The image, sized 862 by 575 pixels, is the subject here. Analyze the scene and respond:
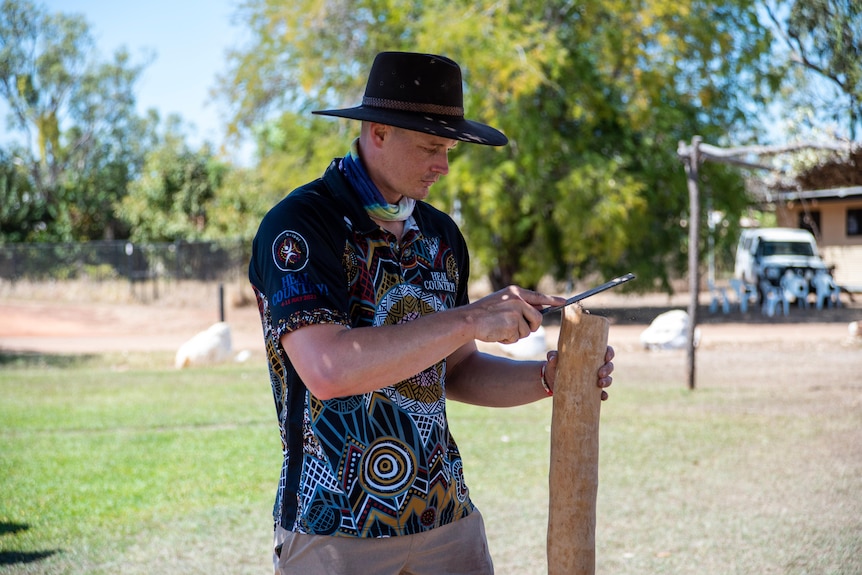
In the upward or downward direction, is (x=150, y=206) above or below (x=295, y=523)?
above

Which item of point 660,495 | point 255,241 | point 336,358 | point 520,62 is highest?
point 520,62

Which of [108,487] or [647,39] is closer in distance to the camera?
[108,487]

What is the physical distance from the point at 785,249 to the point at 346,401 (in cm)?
2617

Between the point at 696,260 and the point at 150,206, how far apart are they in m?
30.8

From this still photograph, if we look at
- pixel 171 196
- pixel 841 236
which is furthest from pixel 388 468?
pixel 171 196

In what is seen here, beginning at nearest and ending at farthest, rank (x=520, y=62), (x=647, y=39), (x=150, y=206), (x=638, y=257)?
(x=520, y=62), (x=647, y=39), (x=638, y=257), (x=150, y=206)

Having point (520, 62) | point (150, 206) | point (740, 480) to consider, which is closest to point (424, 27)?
point (520, 62)

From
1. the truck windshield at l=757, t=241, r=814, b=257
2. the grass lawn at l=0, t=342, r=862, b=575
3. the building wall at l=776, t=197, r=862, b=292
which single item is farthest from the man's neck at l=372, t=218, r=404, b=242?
the building wall at l=776, t=197, r=862, b=292

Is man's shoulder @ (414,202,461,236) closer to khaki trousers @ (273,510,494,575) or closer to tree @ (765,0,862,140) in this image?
khaki trousers @ (273,510,494,575)

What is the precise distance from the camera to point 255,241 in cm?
236

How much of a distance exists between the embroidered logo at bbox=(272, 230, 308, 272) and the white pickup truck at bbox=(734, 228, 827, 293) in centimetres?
2367

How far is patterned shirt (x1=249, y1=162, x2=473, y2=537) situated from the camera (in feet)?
7.32

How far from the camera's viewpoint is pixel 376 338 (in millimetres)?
2121

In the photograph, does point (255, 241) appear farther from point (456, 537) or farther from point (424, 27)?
point (424, 27)
